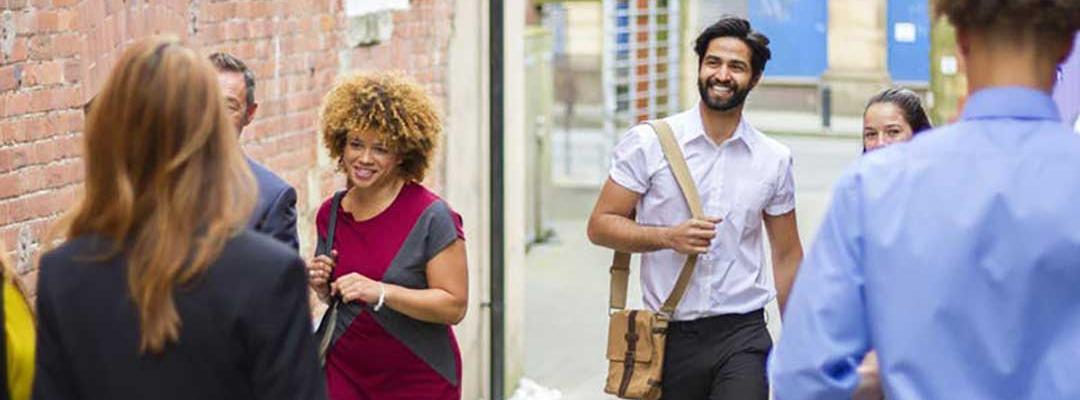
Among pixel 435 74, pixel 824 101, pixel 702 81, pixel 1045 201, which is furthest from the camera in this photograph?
pixel 824 101

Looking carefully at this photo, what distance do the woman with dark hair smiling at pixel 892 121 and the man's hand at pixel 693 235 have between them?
0.51m

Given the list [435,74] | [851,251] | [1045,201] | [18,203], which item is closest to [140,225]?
[851,251]

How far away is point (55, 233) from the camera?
4066 millimetres

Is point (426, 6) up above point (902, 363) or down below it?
above

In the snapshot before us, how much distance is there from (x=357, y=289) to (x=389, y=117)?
499 mm

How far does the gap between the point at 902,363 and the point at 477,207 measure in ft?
22.6

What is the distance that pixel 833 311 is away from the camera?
3.66 metres

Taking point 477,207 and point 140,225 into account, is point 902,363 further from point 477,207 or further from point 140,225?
point 477,207

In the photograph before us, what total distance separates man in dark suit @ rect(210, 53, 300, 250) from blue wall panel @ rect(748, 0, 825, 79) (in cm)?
455

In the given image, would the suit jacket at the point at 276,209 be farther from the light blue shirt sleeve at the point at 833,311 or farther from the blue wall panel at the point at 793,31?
the blue wall panel at the point at 793,31

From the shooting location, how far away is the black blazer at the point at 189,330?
376 centimetres

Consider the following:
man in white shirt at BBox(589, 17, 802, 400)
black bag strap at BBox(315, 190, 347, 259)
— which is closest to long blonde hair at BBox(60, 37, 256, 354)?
black bag strap at BBox(315, 190, 347, 259)

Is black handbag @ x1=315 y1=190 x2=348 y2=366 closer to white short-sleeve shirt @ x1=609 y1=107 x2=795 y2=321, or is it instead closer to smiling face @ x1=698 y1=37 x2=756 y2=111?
white short-sleeve shirt @ x1=609 y1=107 x2=795 y2=321

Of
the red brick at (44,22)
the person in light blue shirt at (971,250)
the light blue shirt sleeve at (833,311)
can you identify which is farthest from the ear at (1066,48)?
the red brick at (44,22)
